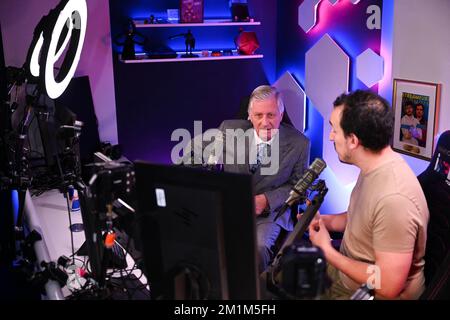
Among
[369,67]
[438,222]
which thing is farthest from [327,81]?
[438,222]

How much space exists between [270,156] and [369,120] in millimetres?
1290

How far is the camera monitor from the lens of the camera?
124 centimetres

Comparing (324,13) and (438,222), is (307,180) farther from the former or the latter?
(324,13)

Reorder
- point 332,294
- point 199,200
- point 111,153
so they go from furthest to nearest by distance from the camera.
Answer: point 111,153 < point 332,294 < point 199,200

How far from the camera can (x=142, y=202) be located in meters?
1.46

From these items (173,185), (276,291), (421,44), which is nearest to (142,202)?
(173,185)

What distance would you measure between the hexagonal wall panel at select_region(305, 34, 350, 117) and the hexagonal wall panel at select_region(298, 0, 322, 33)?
0.21 metres

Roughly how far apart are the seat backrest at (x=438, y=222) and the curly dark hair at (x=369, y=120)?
32 cm

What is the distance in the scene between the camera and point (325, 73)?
4.05m

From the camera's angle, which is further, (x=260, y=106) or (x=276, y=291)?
(x=260, y=106)

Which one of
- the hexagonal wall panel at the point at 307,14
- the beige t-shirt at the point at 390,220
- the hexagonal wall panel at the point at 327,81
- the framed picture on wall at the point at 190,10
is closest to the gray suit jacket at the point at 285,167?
the hexagonal wall panel at the point at 327,81

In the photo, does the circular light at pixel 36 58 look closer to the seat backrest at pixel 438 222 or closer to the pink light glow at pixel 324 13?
the seat backrest at pixel 438 222

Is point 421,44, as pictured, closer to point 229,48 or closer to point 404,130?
point 404,130
